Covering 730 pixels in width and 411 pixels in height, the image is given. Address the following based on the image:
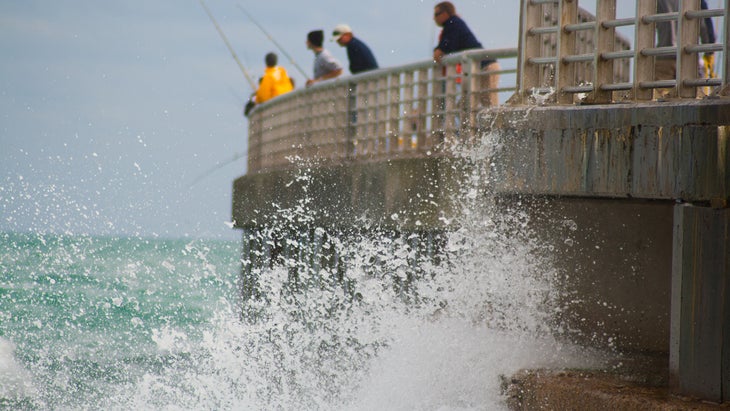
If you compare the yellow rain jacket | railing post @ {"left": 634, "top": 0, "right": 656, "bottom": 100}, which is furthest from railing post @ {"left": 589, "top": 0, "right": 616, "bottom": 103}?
the yellow rain jacket

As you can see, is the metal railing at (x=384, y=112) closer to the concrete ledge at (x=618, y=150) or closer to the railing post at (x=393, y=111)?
the railing post at (x=393, y=111)

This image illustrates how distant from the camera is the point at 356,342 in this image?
10883 millimetres

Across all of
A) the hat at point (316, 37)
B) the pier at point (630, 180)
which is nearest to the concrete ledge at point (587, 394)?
the pier at point (630, 180)

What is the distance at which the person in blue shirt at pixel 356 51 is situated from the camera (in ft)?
40.9

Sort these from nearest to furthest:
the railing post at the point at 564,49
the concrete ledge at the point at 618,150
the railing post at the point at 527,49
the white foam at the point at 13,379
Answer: the concrete ledge at the point at 618,150 → the railing post at the point at 564,49 → the railing post at the point at 527,49 → the white foam at the point at 13,379

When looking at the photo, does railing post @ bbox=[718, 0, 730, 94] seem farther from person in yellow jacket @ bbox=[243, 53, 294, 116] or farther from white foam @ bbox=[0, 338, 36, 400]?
person in yellow jacket @ bbox=[243, 53, 294, 116]

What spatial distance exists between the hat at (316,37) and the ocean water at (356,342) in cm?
230

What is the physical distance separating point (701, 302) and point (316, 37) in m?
8.99

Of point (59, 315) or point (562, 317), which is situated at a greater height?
point (562, 317)

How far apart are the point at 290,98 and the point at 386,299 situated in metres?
4.95

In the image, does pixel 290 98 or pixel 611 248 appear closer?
pixel 611 248

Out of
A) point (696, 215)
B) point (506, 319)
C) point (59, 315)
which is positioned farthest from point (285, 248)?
point (59, 315)

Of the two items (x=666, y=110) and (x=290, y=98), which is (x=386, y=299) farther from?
(x=666, y=110)

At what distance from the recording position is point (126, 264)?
5488 cm
